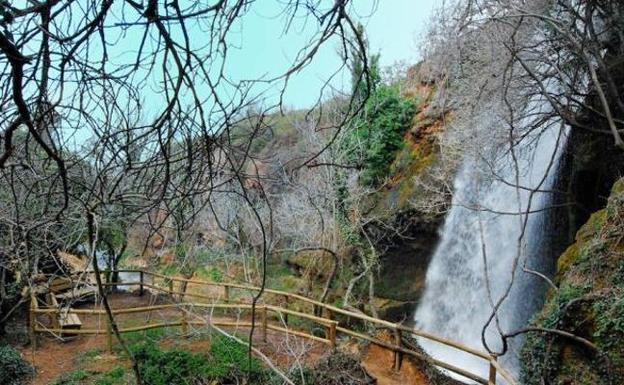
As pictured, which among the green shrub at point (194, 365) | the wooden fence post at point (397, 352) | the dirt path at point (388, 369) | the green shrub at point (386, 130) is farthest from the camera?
the green shrub at point (386, 130)

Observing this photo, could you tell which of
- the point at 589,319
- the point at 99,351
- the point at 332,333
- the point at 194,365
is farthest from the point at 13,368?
the point at 589,319

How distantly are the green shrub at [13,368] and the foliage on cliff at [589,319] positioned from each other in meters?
7.28

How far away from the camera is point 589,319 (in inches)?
210

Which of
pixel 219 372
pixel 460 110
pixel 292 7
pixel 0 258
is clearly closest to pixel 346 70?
pixel 292 7

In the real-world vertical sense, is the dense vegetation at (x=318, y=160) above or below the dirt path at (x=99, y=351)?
above

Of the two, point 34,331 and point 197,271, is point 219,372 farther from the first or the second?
point 197,271

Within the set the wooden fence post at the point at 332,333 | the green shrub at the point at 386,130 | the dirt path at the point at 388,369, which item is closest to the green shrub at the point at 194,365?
the wooden fence post at the point at 332,333

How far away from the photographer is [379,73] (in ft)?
52.2

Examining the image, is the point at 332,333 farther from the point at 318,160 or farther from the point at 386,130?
the point at 386,130

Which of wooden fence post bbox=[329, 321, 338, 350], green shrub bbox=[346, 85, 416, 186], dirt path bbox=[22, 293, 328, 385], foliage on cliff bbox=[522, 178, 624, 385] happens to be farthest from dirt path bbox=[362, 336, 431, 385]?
green shrub bbox=[346, 85, 416, 186]

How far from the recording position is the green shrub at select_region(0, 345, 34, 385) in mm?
7824

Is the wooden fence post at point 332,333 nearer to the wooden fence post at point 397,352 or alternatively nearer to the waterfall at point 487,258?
the wooden fence post at point 397,352

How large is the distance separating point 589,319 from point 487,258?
6.22 metres

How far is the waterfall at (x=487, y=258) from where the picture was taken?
9953 mm
